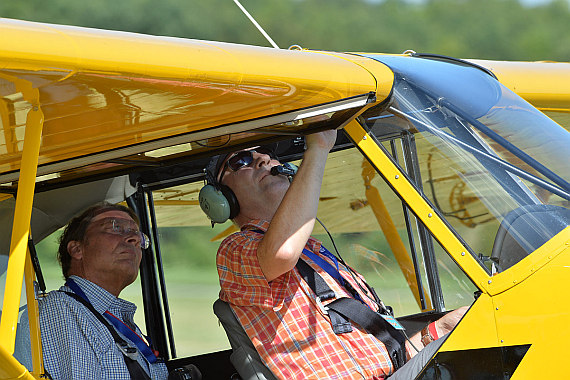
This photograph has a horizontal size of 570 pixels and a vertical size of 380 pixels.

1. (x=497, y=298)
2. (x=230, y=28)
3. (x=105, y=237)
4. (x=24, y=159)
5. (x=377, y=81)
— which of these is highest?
(x=230, y=28)

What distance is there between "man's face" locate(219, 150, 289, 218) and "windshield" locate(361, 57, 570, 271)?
741 mm

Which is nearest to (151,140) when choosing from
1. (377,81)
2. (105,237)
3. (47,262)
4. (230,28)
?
(377,81)

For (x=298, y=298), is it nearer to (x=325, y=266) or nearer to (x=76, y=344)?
(x=325, y=266)

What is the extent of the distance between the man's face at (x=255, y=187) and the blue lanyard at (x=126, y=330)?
80 cm

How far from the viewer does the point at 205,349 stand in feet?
13.4

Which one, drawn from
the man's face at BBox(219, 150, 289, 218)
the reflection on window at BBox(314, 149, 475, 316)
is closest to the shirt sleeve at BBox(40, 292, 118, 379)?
the man's face at BBox(219, 150, 289, 218)

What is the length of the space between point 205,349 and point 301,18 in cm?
4075

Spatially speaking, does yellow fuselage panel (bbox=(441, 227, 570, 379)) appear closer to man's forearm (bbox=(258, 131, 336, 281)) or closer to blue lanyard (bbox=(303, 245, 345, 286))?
man's forearm (bbox=(258, 131, 336, 281))

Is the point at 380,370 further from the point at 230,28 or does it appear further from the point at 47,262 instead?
the point at 230,28

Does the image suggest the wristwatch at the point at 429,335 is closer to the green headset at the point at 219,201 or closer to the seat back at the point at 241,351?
the seat back at the point at 241,351

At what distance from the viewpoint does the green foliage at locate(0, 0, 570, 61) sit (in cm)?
3688

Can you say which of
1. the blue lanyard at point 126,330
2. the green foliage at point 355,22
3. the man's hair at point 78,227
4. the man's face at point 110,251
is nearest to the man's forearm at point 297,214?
the blue lanyard at point 126,330

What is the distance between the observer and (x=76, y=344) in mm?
3057

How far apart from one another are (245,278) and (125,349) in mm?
768
